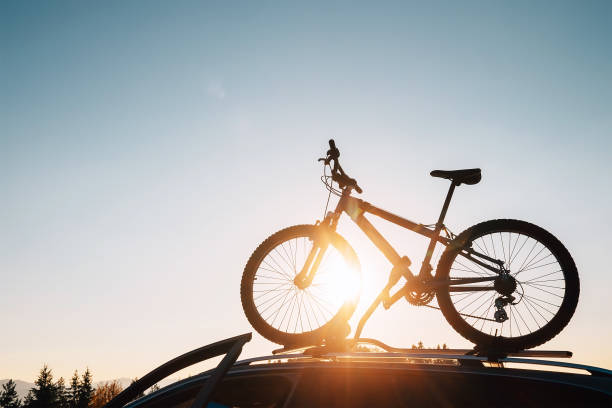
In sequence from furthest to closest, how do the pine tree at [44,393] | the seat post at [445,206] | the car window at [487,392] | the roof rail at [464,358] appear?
the pine tree at [44,393] → the seat post at [445,206] → the roof rail at [464,358] → the car window at [487,392]

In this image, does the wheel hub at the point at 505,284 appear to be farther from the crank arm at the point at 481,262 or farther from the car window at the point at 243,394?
the car window at the point at 243,394

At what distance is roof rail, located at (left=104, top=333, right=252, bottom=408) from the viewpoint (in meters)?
1.56

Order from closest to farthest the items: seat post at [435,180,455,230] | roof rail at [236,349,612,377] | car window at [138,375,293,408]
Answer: roof rail at [236,349,612,377] → car window at [138,375,293,408] → seat post at [435,180,455,230]

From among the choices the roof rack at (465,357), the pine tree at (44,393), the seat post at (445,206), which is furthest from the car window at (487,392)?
the pine tree at (44,393)

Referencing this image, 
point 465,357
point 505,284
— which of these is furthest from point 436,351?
point 505,284

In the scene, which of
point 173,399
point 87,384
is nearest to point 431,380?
point 173,399

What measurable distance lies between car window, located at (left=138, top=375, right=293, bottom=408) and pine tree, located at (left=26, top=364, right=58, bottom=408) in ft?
248

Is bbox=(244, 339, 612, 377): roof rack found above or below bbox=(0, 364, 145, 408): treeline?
above

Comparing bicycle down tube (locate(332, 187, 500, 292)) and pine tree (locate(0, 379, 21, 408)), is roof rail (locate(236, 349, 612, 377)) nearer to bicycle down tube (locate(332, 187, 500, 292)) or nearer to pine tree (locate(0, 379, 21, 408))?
bicycle down tube (locate(332, 187, 500, 292))

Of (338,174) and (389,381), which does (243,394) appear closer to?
(389,381)

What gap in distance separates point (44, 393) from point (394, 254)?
76.5 m

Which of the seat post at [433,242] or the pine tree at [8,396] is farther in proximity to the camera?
the pine tree at [8,396]

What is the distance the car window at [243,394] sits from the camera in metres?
2.27

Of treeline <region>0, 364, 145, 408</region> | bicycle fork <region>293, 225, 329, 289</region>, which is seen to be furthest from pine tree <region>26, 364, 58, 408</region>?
bicycle fork <region>293, 225, 329, 289</region>
